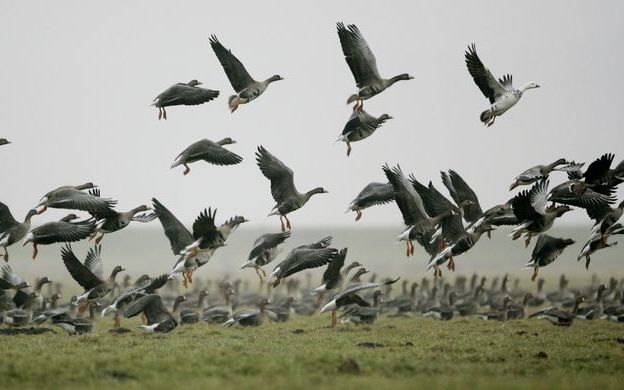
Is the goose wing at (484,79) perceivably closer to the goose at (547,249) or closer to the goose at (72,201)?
the goose at (547,249)

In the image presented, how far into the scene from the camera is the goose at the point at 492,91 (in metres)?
24.4

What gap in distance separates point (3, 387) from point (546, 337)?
13221mm

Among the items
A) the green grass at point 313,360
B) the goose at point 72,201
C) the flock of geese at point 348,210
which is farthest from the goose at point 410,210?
the goose at point 72,201

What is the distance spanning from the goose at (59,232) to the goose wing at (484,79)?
10.1 meters

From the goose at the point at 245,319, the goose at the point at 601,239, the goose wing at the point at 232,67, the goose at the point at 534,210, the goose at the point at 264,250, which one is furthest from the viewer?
the goose at the point at 245,319

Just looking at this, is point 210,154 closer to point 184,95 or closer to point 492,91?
point 184,95

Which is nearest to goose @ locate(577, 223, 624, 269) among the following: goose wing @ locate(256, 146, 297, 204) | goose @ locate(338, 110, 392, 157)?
goose @ locate(338, 110, 392, 157)

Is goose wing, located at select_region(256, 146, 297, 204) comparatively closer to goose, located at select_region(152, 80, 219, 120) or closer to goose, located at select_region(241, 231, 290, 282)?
goose, located at select_region(241, 231, 290, 282)

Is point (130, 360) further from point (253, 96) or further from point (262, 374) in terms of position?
point (253, 96)

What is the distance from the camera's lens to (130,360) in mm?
18422

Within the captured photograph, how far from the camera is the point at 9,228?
2503 centimetres

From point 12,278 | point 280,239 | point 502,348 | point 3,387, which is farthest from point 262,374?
point 12,278

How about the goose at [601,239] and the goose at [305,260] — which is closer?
the goose at [305,260]

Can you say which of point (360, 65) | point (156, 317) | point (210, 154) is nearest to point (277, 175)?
point (210, 154)
